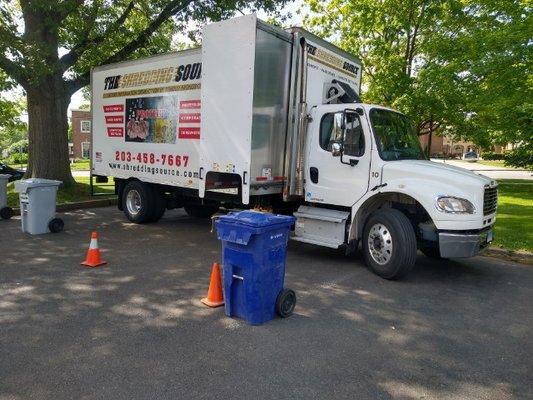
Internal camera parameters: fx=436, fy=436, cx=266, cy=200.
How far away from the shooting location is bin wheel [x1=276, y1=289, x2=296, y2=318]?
462 centimetres

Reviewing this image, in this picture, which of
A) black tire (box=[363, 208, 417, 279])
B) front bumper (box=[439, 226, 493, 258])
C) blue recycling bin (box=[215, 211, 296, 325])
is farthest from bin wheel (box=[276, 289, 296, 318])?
front bumper (box=[439, 226, 493, 258])

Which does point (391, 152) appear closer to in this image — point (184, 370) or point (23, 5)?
point (184, 370)

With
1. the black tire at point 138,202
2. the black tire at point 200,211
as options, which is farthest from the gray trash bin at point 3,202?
the black tire at point 200,211

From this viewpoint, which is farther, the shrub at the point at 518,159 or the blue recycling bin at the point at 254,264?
the shrub at the point at 518,159

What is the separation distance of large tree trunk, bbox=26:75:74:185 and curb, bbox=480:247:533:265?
11734 mm

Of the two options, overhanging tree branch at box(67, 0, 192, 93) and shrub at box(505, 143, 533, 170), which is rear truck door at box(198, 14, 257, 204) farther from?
shrub at box(505, 143, 533, 170)

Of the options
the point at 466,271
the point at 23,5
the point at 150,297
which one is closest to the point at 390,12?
the point at 23,5

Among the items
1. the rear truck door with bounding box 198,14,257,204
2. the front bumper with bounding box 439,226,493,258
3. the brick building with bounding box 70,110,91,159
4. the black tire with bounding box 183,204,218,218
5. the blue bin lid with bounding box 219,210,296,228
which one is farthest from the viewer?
the brick building with bounding box 70,110,91,159

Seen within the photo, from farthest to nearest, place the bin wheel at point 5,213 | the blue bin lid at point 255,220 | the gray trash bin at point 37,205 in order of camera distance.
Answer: the bin wheel at point 5,213
the gray trash bin at point 37,205
the blue bin lid at point 255,220

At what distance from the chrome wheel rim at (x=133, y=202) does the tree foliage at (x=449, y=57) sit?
9.64 m

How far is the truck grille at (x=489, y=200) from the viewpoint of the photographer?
609 centimetres

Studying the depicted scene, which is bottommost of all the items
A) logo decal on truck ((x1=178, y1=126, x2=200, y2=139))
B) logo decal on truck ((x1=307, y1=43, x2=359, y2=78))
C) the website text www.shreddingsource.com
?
the website text www.shreddingsource.com

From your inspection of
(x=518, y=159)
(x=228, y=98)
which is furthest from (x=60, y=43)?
(x=518, y=159)

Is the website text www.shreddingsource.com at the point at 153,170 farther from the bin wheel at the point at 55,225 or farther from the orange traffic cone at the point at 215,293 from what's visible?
the orange traffic cone at the point at 215,293
